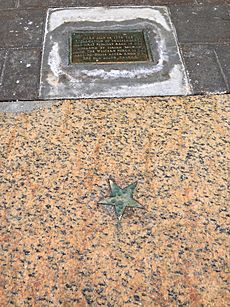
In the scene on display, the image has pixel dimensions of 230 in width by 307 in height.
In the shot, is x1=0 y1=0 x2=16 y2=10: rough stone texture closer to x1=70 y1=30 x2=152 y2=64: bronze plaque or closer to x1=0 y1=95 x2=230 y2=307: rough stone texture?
x1=70 y1=30 x2=152 y2=64: bronze plaque

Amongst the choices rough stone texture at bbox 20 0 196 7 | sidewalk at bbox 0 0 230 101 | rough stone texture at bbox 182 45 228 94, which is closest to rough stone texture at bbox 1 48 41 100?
sidewalk at bbox 0 0 230 101

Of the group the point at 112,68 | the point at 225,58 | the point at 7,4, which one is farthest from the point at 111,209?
the point at 7,4

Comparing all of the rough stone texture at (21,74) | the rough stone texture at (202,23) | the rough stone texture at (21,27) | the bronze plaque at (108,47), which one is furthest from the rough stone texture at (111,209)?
the rough stone texture at (21,27)

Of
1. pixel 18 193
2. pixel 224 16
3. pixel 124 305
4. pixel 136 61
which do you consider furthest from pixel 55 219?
pixel 224 16

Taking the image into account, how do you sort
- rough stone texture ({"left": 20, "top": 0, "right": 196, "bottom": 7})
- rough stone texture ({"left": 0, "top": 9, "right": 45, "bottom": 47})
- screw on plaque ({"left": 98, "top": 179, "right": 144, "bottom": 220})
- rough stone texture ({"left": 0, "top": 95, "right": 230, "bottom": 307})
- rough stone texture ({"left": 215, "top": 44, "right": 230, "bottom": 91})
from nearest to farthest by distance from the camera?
rough stone texture ({"left": 0, "top": 95, "right": 230, "bottom": 307}) → screw on plaque ({"left": 98, "top": 179, "right": 144, "bottom": 220}) → rough stone texture ({"left": 215, "top": 44, "right": 230, "bottom": 91}) → rough stone texture ({"left": 0, "top": 9, "right": 45, "bottom": 47}) → rough stone texture ({"left": 20, "top": 0, "right": 196, "bottom": 7})

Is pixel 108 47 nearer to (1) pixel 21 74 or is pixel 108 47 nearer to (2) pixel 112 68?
(2) pixel 112 68

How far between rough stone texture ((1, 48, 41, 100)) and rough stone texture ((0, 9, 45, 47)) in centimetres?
15

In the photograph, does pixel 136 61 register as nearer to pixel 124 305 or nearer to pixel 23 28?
pixel 23 28

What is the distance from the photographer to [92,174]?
299cm

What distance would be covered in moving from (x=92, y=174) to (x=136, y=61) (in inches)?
54.5

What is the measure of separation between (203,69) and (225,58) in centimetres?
30

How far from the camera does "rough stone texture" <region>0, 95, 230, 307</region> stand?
2430 mm

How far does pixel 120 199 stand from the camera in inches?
112

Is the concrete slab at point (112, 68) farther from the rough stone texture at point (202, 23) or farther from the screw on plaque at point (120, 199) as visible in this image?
the screw on plaque at point (120, 199)
